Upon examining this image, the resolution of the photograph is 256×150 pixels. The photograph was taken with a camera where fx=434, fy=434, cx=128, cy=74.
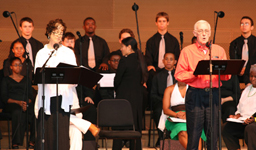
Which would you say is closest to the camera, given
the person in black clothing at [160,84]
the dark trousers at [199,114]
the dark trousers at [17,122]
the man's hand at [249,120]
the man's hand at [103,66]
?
the dark trousers at [199,114]

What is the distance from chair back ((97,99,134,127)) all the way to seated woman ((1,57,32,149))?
1416 millimetres

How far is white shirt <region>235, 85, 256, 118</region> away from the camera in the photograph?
5336 mm

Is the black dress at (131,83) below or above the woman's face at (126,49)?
below

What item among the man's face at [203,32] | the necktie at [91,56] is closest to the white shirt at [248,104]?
the man's face at [203,32]

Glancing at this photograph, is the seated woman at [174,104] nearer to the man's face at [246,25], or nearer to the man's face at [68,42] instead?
the man's face at [68,42]

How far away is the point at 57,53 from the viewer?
4383mm

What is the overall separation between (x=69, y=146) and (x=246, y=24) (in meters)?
4.12

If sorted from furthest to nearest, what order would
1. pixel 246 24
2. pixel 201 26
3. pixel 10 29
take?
1. pixel 10 29
2. pixel 246 24
3. pixel 201 26

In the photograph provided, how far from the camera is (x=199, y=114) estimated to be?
3889 millimetres

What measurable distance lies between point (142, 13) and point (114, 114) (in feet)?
13.4

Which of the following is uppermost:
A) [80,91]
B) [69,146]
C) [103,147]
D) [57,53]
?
[57,53]

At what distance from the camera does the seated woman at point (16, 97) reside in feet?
20.0

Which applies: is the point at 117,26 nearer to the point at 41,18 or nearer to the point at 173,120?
the point at 41,18

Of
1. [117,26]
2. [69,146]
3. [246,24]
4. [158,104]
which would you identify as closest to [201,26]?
[69,146]
